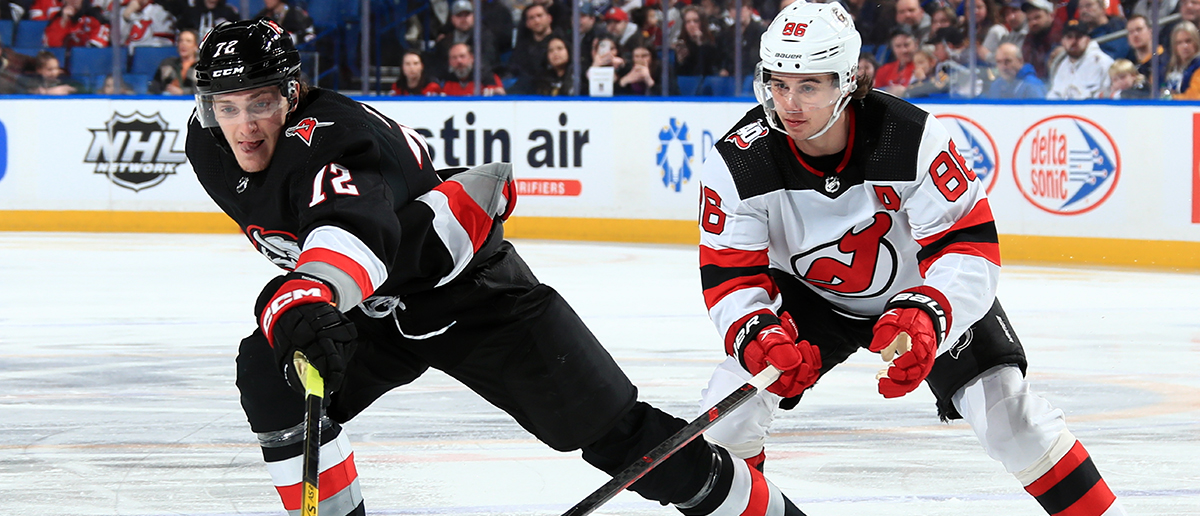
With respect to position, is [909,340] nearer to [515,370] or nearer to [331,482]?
[515,370]

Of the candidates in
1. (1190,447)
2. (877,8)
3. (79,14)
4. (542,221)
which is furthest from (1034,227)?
(79,14)

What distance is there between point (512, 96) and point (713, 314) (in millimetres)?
7041

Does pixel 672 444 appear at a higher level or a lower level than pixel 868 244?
Result: lower

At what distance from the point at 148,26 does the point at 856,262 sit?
840 centimetres

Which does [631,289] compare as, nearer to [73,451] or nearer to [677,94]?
[677,94]

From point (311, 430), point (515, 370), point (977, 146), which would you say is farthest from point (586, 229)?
point (311, 430)

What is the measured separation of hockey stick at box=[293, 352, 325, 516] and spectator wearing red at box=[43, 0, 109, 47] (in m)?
8.59

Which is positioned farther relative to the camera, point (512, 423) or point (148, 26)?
point (148, 26)

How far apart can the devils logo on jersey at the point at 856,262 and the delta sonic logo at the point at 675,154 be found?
642cm

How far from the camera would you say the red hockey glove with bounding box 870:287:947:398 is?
2430 mm

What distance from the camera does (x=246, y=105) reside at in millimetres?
2295

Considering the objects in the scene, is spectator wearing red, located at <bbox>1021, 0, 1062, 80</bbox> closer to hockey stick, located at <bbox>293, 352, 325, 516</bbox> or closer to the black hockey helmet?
the black hockey helmet

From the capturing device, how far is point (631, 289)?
22.6 ft

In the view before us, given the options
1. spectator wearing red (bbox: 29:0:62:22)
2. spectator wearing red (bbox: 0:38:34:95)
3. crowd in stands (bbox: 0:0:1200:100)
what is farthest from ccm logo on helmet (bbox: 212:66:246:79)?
spectator wearing red (bbox: 29:0:62:22)
